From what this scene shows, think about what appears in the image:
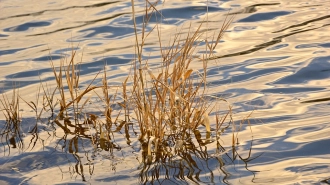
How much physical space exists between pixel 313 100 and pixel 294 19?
260cm

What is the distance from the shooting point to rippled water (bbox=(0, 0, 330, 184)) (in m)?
3.75

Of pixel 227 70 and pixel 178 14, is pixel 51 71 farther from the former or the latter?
pixel 178 14

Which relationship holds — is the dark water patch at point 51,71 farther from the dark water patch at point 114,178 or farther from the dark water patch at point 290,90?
the dark water patch at point 114,178

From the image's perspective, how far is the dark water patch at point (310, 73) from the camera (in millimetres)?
5359

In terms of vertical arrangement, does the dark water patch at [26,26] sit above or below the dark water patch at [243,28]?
above

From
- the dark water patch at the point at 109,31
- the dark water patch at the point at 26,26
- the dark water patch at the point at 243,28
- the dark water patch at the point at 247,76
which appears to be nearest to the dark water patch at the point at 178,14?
the dark water patch at the point at 109,31

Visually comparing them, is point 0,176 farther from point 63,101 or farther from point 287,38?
point 287,38

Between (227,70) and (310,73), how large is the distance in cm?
72

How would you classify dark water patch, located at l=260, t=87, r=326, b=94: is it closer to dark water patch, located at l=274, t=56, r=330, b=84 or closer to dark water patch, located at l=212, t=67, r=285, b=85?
dark water patch, located at l=274, t=56, r=330, b=84

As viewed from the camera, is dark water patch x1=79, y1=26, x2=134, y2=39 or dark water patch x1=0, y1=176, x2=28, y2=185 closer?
dark water patch x1=0, y1=176, x2=28, y2=185

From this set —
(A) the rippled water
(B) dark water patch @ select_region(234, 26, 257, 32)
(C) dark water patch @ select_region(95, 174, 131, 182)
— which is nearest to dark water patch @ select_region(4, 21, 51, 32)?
(A) the rippled water

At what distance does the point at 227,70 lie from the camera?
5684 millimetres

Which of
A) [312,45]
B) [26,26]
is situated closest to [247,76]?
[312,45]

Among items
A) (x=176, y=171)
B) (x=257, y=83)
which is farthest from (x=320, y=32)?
(x=176, y=171)
